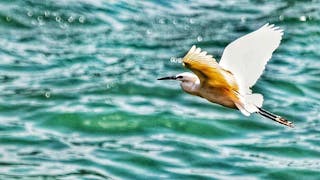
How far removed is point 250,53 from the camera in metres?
8.41

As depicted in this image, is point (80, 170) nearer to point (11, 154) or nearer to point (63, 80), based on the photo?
point (11, 154)

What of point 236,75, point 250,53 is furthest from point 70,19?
point 236,75

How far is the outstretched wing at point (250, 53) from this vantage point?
8297mm

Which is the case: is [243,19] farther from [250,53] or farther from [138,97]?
[250,53]

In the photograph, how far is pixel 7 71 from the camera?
48.4 feet

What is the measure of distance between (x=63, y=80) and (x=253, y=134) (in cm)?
267

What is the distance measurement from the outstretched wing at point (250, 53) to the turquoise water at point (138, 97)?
4184 millimetres

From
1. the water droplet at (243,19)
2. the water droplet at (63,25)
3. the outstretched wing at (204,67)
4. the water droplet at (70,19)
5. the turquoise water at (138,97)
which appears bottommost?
the outstretched wing at (204,67)

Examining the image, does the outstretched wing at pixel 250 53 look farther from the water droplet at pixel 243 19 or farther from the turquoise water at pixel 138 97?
the water droplet at pixel 243 19

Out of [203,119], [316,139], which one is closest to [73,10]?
[203,119]

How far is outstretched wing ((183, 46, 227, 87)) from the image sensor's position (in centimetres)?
743

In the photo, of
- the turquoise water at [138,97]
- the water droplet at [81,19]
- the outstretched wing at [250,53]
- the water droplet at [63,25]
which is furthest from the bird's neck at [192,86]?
the water droplet at [81,19]

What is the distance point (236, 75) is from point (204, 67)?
578 mm

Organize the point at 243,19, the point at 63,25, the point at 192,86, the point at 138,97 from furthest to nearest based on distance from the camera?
1. the point at 243,19
2. the point at 63,25
3. the point at 138,97
4. the point at 192,86
